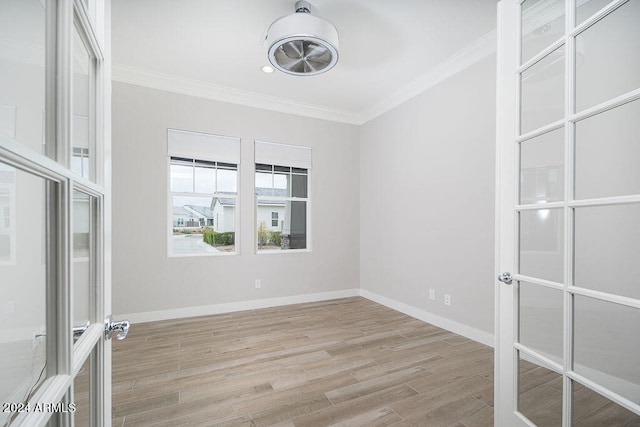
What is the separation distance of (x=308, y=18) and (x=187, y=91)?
208 cm

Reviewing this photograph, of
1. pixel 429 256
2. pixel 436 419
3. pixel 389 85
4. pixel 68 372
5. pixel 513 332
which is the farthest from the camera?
pixel 389 85

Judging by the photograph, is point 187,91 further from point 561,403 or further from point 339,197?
point 561,403

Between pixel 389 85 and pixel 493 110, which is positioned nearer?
pixel 493 110

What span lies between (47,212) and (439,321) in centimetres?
352

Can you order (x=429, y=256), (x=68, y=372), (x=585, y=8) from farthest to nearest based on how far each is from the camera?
(x=429, y=256), (x=585, y=8), (x=68, y=372)

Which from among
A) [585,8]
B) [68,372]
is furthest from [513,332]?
[68,372]

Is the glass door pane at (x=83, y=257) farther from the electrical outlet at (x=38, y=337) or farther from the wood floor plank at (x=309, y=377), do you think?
the wood floor plank at (x=309, y=377)

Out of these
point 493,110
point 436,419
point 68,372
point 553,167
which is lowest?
point 436,419

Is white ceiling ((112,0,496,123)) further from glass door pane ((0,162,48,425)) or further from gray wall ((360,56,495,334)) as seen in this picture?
glass door pane ((0,162,48,425))

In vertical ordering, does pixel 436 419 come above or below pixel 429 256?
below

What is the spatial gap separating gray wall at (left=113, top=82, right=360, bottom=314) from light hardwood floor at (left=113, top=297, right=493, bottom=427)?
49 cm

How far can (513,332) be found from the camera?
1.44 meters

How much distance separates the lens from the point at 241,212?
3914 mm

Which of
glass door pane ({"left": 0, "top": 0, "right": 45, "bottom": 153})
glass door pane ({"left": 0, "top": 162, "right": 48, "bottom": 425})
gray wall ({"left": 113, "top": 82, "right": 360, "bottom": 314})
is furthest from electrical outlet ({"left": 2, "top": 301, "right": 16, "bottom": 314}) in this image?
gray wall ({"left": 113, "top": 82, "right": 360, "bottom": 314})
